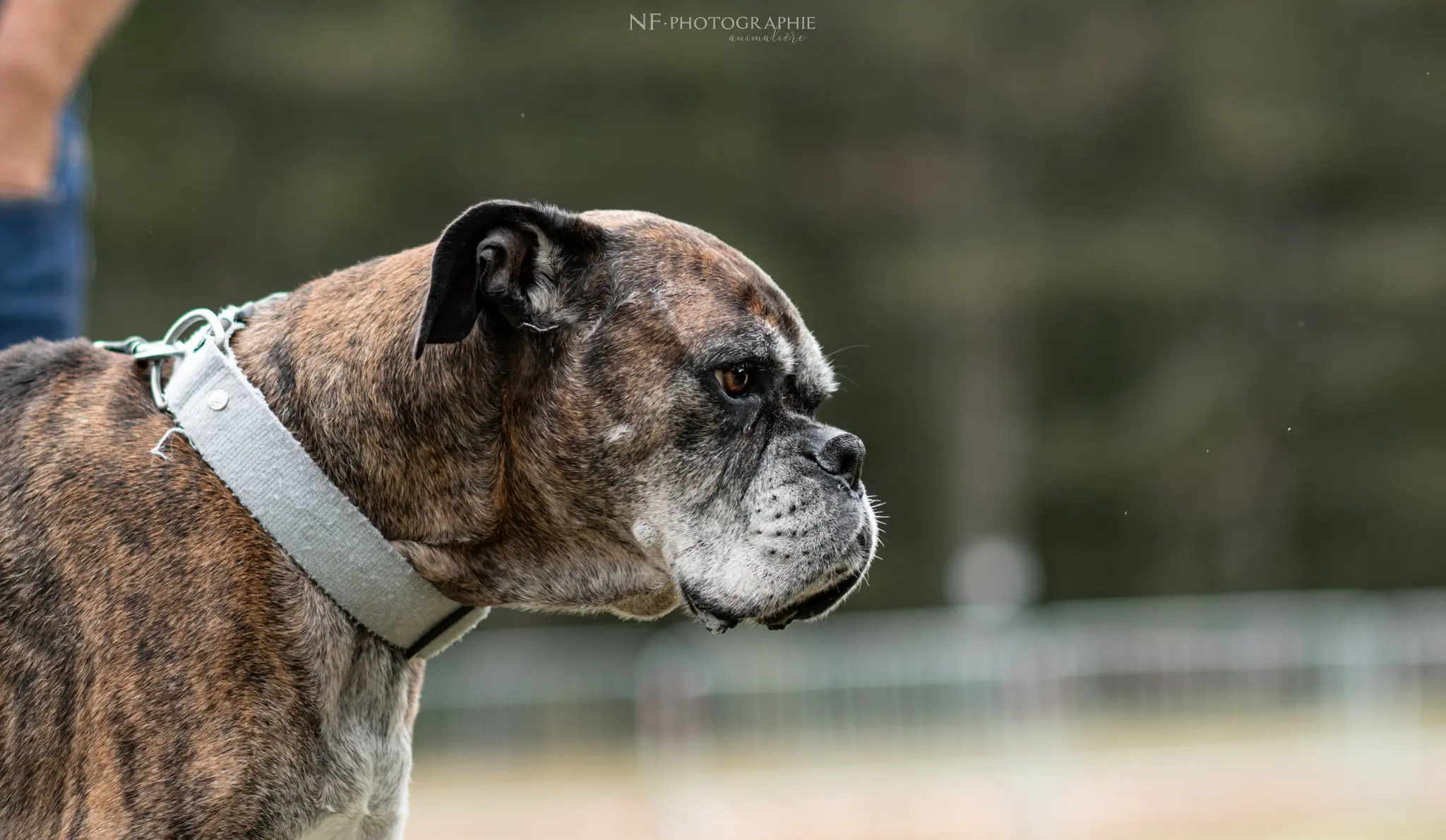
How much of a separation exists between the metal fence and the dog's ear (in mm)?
10151

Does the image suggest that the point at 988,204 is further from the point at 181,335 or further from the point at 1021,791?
the point at 181,335

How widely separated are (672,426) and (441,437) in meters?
0.50

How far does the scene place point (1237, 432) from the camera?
1158 inches

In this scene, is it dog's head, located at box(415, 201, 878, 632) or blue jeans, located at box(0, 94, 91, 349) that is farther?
blue jeans, located at box(0, 94, 91, 349)

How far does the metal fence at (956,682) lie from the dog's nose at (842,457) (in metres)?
10.1

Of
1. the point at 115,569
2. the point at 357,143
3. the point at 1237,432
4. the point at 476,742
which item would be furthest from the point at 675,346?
the point at 1237,432

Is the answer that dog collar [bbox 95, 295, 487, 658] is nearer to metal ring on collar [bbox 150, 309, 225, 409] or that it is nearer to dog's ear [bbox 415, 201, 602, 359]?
metal ring on collar [bbox 150, 309, 225, 409]

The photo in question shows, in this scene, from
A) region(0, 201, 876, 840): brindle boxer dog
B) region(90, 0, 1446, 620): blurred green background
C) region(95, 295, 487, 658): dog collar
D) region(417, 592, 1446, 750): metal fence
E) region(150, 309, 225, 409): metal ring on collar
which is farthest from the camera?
region(90, 0, 1446, 620): blurred green background

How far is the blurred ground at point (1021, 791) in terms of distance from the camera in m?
13.2

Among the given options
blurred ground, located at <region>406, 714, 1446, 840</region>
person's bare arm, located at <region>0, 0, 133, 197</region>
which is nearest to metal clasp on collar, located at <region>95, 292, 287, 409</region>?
person's bare arm, located at <region>0, 0, 133, 197</region>

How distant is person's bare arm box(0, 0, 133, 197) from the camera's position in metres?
4.13

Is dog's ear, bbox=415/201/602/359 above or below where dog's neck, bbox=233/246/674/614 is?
above

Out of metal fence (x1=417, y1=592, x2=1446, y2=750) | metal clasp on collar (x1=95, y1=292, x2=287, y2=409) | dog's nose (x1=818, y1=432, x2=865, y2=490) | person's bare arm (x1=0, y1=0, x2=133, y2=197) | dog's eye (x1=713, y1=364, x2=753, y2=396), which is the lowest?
Result: metal fence (x1=417, y1=592, x2=1446, y2=750)

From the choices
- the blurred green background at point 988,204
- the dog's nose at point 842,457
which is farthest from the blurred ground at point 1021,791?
the dog's nose at point 842,457
